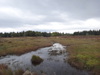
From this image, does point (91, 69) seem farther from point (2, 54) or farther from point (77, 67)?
point (2, 54)

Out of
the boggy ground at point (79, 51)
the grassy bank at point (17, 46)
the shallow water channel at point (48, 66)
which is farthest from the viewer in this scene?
the grassy bank at point (17, 46)

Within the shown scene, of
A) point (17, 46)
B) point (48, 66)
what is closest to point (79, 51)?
point (48, 66)

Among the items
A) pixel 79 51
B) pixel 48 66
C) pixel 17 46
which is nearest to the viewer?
pixel 48 66

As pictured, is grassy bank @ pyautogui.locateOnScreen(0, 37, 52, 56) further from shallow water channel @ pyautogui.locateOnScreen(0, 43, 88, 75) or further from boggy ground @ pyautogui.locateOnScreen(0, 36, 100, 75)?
shallow water channel @ pyautogui.locateOnScreen(0, 43, 88, 75)

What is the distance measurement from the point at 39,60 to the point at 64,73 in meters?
7.08

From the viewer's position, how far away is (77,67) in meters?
17.7

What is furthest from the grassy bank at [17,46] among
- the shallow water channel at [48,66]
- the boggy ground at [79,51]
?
the shallow water channel at [48,66]

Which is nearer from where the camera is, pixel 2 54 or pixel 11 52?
pixel 2 54

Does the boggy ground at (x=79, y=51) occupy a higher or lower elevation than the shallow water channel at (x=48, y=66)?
higher

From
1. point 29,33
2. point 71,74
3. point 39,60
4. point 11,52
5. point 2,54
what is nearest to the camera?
point 71,74

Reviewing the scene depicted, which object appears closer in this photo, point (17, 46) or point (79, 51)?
point (79, 51)

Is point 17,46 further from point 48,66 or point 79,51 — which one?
point 48,66

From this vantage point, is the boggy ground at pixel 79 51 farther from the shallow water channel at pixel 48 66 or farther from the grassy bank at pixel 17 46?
the shallow water channel at pixel 48 66

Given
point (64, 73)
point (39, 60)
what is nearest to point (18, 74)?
point (64, 73)
